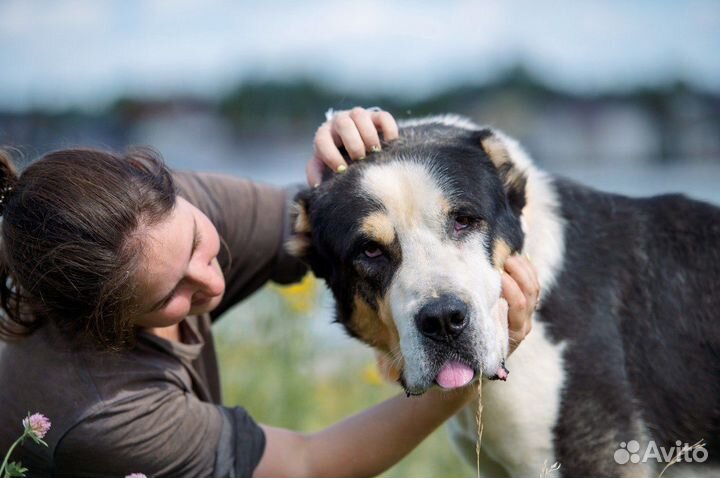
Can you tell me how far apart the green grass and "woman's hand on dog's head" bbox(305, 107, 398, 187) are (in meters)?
1.47

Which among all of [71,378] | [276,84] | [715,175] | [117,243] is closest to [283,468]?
[71,378]

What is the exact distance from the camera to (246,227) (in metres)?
4.15

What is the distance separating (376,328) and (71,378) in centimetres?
114

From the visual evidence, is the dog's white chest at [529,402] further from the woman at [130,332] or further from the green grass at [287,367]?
the green grass at [287,367]

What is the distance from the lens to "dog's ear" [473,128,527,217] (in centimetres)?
362

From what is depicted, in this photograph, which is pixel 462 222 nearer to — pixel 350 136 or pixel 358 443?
pixel 350 136

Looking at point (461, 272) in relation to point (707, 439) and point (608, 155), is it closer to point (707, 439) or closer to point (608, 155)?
point (707, 439)

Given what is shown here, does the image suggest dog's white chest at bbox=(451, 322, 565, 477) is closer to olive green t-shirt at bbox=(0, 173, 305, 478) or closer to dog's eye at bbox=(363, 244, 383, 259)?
dog's eye at bbox=(363, 244, 383, 259)

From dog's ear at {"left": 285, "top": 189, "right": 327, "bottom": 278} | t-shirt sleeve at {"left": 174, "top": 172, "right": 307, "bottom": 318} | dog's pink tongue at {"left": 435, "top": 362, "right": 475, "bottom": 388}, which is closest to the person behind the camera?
dog's pink tongue at {"left": 435, "top": 362, "right": 475, "bottom": 388}

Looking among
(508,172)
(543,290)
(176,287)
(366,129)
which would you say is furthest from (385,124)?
(176,287)

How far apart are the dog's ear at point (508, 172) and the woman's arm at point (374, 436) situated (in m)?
0.31

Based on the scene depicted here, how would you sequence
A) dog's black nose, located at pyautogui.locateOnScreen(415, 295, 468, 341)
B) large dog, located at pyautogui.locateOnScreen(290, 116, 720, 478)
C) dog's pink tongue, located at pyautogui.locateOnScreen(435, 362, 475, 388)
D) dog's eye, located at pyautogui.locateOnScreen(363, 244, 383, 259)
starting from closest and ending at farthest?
dog's black nose, located at pyautogui.locateOnScreen(415, 295, 468, 341) → dog's pink tongue, located at pyautogui.locateOnScreen(435, 362, 475, 388) → large dog, located at pyautogui.locateOnScreen(290, 116, 720, 478) → dog's eye, located at pyautogui.locateOnScreen(363, 244, 383, 259)
